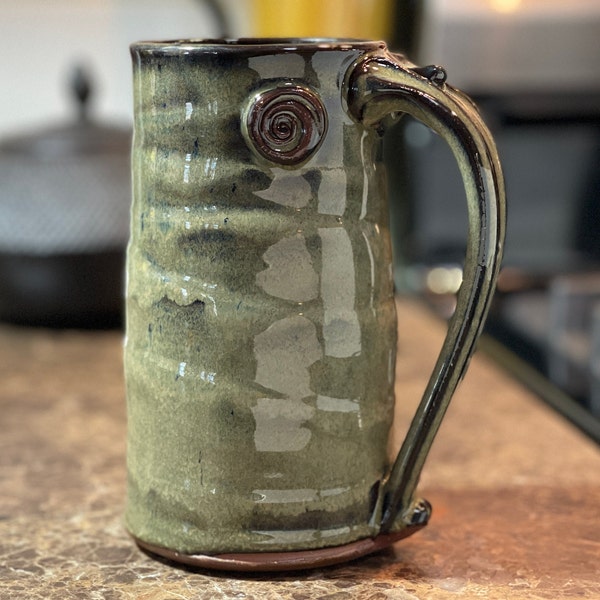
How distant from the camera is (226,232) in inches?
18.1

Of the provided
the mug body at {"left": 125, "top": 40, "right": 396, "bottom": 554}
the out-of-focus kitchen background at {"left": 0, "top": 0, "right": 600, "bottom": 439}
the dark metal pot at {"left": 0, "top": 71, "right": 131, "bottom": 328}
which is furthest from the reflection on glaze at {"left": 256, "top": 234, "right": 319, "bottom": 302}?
the dark metal pot at {"left": 0, "top": 71, "right": 131, "bottom": 328}

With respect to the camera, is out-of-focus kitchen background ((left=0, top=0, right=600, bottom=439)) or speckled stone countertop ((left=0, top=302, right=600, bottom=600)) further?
out-of-focus kitchen background ((left=0, top=0, right=600, bottom=439))

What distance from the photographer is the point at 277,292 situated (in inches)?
18.3

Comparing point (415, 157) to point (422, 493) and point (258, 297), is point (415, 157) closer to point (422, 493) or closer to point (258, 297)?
point (422, 493)

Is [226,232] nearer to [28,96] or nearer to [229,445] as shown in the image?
[229,445]

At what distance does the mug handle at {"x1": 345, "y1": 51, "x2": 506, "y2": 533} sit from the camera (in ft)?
1.47

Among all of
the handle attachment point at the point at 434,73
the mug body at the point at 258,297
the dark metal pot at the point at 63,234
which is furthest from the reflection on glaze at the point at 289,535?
the dark metal pot at the point at 63,234

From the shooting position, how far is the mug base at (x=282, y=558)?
484mm

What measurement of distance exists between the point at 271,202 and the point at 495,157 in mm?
100

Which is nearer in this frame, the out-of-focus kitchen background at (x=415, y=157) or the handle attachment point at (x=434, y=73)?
the handle attachment point at (x=434, y=73)

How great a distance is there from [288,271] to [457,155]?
0.09 m

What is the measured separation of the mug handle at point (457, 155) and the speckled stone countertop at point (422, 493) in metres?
0.10

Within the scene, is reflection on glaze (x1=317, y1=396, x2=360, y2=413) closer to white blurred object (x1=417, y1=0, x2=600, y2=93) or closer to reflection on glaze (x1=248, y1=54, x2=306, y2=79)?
reflection on glaze (x1=248, y1=54, x2=306, y2=79)

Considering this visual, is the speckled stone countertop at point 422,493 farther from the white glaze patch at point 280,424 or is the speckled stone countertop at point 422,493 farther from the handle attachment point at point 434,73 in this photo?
the handle attachment point at point 434,73
